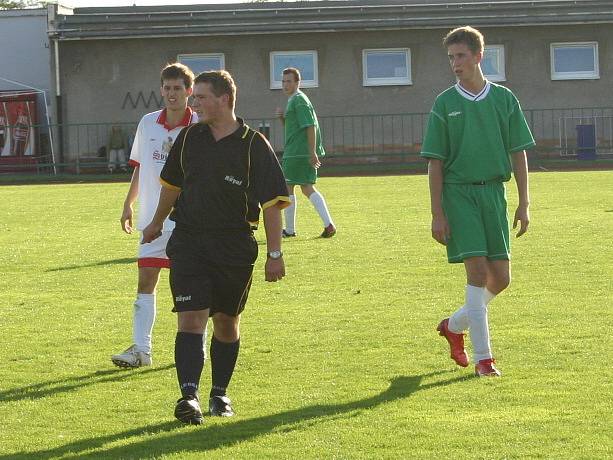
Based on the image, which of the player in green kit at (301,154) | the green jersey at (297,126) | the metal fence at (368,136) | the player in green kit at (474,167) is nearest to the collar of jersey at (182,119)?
the player in green kit at (474,167)

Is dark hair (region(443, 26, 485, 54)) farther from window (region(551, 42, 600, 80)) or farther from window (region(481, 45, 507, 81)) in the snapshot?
window (region(551, 42, 600, 80))

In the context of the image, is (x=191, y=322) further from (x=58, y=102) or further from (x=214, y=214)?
(x=58, y=102)

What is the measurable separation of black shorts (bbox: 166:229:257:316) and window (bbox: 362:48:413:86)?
30.6m

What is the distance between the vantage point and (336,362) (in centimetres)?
793

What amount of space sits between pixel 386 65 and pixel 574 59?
17.5ft

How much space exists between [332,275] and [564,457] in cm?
685

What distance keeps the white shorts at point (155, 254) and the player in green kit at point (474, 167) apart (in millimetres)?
1755

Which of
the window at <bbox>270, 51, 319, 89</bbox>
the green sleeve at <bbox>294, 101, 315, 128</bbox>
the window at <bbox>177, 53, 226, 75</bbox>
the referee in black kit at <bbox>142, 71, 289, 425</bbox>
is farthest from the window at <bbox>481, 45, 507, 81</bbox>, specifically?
the referee in black kit at <bbox>142, 71, 289, 425</bbox>

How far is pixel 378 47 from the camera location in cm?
3659

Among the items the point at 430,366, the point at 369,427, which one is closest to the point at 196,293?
the point at 369,427

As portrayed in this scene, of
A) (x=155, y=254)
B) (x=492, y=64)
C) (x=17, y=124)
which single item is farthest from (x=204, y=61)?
(x=155, y=254)

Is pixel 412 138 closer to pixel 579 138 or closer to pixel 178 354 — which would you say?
pixel 579 138

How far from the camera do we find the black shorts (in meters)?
6.39

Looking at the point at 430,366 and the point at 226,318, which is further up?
the point at 226,318
